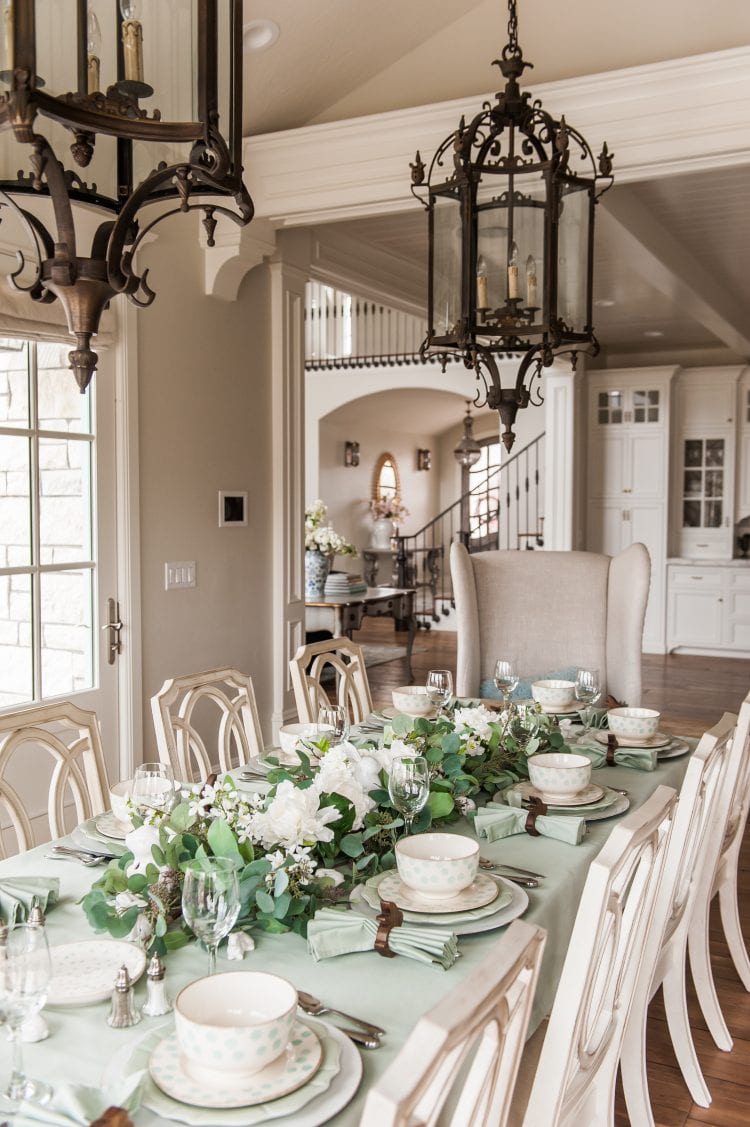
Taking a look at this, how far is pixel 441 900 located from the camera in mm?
1627

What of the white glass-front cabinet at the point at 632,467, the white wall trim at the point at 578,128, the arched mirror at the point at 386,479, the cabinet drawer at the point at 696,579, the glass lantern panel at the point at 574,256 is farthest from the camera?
the arched mirror at the point at 386,479

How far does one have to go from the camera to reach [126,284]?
5.46 feet

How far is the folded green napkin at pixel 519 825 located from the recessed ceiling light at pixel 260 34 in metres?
3.13

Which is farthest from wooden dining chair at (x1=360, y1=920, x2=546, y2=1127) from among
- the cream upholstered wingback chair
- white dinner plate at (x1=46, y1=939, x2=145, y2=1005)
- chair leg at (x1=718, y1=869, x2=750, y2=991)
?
the cream upholstered wingback chair

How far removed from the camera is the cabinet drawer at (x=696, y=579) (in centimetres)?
926

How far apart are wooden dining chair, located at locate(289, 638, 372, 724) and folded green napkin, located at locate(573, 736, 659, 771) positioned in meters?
0.76

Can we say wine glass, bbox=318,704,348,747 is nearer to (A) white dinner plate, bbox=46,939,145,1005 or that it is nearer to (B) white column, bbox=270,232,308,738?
(A) white dinner plate, bbox=46,939,145,1005

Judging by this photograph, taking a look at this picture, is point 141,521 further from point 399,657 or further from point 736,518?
point 736,518

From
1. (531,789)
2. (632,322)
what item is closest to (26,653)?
(531,789)

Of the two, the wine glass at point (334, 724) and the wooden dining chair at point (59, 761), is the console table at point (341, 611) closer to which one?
the wine glass at point (334, 724)

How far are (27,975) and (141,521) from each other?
3.11 m

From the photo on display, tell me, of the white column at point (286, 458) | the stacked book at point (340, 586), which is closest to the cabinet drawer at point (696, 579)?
the stacked book at point (340, 586)

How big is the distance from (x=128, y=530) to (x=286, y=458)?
119cm

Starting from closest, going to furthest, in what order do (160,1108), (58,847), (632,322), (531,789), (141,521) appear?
(160,1108)
(58,847)
(531,789)
(141,521)
(632,322)
